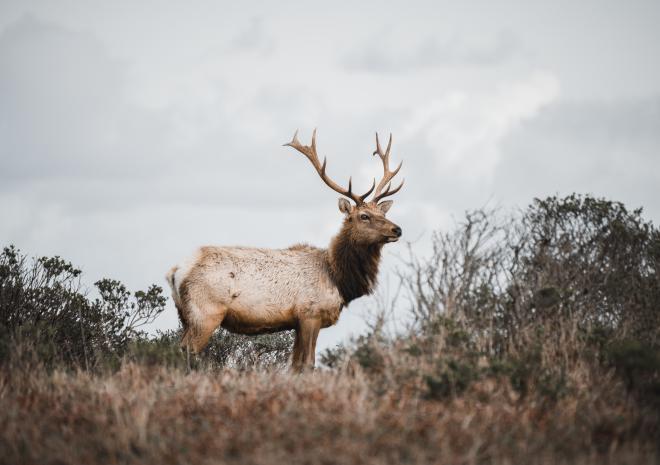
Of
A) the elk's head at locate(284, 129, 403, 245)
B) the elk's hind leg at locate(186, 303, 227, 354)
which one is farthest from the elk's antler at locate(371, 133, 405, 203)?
the elk's hind leg at locate(186, 303, 227, 354)

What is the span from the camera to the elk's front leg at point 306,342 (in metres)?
9.09

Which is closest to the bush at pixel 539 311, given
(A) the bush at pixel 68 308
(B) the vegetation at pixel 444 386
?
(B) the vegetation at pixel 444 386

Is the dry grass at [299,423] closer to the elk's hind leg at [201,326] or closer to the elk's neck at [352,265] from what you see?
the elk's hind leg at [201,326]

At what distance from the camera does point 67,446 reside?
4.64 m

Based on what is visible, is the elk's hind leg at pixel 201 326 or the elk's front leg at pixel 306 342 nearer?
the elk's hind leg at pixel 201 326

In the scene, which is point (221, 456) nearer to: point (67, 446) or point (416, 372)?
point (67, 446)

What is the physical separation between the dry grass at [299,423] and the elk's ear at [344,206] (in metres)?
4.39

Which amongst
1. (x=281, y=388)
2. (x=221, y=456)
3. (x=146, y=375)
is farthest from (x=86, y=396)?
(x=221, y=456)

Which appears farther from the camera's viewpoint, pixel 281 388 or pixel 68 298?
pixel 68 298

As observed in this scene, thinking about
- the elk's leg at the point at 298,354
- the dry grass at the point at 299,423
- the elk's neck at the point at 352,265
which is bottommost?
the dry grass at the point at 299,423

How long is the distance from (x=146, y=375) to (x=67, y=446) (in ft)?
5.44

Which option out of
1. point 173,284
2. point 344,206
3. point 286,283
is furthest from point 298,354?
point 344,206

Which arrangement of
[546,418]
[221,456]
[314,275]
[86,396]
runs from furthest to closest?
[314,275] → [86,396] → [546,418] → [221,456]

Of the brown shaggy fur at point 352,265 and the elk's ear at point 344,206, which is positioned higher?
the elk's ear at point 344,206
